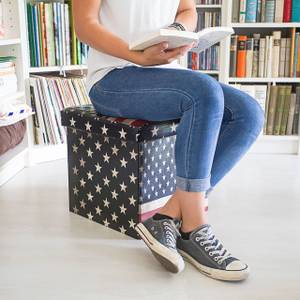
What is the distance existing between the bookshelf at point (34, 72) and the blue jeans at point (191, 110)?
2.28 feet

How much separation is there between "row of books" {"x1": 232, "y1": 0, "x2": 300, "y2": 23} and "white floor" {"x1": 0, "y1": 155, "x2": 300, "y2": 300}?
2.63 feet

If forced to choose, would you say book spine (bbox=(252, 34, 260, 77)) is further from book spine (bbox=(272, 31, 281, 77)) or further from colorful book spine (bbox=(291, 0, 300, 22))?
colorful book spine (bbox=(291, 0, 300, 22))

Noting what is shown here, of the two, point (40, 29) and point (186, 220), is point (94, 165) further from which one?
point (40, 29)

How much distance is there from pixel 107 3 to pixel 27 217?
2.21ft

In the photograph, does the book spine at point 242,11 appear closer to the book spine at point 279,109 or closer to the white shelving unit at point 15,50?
the book spine at point 279,109

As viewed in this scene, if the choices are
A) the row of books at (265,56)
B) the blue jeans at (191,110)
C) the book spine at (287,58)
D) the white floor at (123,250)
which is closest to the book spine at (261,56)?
the row of books at (265,56)

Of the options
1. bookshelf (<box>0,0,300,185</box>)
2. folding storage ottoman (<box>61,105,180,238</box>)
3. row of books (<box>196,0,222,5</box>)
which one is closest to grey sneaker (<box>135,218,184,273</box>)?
folding storage ottoman (<box>61,105,180,238</box>)

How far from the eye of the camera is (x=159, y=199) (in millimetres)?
1236

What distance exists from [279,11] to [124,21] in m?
1.13

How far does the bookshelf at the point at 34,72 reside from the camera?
1.72m

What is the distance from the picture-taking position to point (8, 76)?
5.53 feet

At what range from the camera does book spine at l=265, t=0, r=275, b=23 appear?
200 cm

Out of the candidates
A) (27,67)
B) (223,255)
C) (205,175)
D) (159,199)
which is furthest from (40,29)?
(223,255)

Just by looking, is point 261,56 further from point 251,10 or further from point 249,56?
point 251,10
